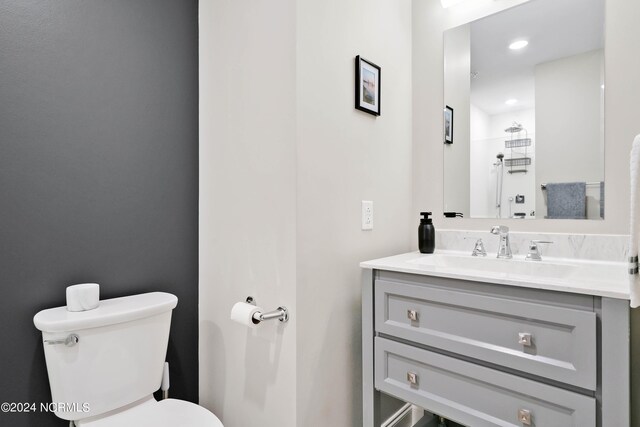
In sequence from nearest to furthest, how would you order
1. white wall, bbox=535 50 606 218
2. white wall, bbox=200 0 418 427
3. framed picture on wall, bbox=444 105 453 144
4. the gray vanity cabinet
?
the gray vanity cabinet, white wall, bbox=200 0 418 427, white wall, bbox=535 50 606 218, framed picture on wall, bbox=444 105 453 144

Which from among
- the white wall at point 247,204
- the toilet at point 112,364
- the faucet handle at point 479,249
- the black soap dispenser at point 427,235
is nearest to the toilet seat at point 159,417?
the toilet at point 112,364

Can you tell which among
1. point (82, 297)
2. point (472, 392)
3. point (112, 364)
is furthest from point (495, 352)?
point (82, 297)

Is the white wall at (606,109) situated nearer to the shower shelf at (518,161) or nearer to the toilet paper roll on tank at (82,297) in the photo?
the shower shelf at (518,161)

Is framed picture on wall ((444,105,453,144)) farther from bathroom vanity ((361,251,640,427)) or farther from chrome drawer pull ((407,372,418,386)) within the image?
chrome drawer pull ((407,372,418,386))

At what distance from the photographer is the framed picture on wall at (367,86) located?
1443mm

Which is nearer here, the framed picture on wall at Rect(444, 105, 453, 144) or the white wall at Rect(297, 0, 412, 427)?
the white wall at Rect(297, 0, 412, 427)

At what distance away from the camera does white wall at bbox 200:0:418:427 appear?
123 cm

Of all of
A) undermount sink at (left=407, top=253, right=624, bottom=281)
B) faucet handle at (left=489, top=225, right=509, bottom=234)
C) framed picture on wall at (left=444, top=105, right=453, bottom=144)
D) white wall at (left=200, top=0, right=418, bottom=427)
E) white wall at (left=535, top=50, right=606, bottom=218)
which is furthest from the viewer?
framed picture on wall at (left=444, top=105, right=453, bottom=144)

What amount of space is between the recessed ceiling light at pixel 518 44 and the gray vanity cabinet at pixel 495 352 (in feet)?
3.77

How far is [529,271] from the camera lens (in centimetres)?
130

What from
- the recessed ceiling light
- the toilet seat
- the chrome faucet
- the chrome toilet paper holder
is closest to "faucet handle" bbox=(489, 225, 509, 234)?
the chrome faucet

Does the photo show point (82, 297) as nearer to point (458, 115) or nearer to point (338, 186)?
point (338, 186)

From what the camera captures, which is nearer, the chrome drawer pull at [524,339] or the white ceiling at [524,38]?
the chrome drawer pull at [524,339]

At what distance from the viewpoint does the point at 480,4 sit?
164 cm
